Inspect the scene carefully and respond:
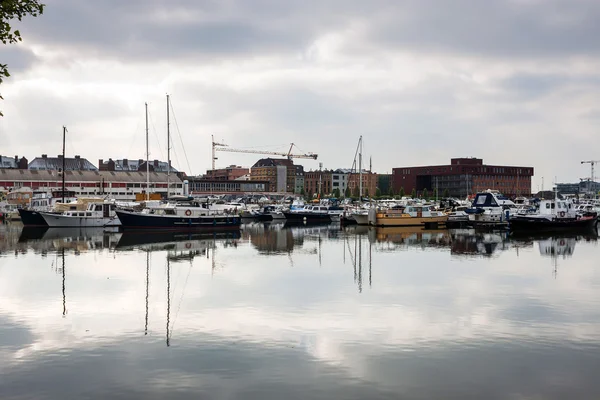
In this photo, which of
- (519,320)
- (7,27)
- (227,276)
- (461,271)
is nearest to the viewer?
(7,27)

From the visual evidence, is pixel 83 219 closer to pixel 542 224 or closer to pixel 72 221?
pixel 72 221

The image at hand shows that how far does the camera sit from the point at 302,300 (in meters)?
26.8

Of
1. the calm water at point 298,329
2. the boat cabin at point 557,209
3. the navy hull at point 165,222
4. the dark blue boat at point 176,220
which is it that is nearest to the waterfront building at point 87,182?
the dark blue boat at point 176,220

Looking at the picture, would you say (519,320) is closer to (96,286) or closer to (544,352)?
(544,352)

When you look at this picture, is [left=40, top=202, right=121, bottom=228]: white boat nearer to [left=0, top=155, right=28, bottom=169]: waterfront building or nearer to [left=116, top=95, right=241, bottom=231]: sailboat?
[left=116, top=95, right=241, bottom=231]: sailboat

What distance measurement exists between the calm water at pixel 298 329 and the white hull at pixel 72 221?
3510cm

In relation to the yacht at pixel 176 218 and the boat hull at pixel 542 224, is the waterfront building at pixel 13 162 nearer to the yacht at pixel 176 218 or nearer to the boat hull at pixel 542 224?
the yacht at pixel 176 218

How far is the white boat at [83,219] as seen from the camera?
76938mm

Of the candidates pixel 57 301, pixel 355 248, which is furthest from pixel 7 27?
pixel 355 248

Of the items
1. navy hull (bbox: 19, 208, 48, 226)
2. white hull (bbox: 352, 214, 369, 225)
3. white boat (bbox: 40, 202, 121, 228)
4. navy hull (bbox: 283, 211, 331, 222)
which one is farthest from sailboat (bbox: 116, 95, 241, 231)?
navy hull (bbox: 283, 211, 331, 222)

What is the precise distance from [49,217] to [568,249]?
58.9 meters

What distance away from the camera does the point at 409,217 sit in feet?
277

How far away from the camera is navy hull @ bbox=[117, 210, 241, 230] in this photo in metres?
71.1

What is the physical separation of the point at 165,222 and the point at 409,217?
3263 cm
